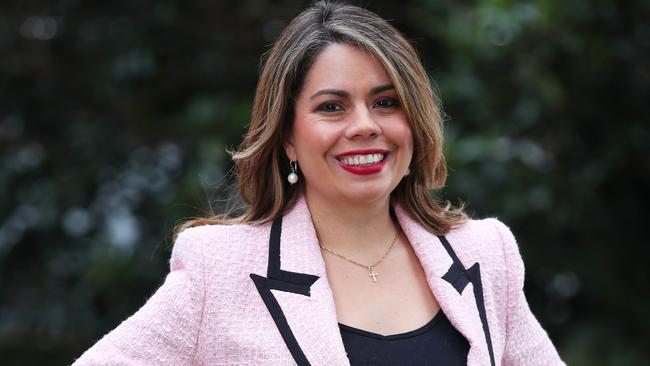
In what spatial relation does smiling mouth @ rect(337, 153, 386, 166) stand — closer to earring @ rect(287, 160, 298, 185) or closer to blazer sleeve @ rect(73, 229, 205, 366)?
earring @ rect(287, 160, 298, 185)

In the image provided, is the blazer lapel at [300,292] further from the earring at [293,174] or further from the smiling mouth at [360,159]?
the smiling mouth at [360,159]

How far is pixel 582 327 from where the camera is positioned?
5.43m

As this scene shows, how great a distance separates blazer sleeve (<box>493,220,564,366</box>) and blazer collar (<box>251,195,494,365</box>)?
9 centimetres

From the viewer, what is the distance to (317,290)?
2.49m

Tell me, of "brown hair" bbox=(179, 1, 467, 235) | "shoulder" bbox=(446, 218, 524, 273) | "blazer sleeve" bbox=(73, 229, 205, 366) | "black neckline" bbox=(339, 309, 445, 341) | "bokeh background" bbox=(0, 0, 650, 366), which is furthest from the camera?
"bokeh background" bbox=(0, 0, 650, 366)

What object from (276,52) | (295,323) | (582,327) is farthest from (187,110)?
(295,323)

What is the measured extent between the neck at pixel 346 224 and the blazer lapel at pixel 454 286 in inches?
4.3

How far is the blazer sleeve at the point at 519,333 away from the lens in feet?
8.71

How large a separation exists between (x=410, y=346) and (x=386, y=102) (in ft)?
1.87

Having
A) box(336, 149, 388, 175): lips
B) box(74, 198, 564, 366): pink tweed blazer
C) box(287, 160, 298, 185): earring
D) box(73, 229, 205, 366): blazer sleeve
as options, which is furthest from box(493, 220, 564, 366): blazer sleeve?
box(73, 229, 205, 366): blazer sleeve

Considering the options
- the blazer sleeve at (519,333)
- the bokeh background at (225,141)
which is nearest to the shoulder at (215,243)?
the blazer sleeve at (519,333)

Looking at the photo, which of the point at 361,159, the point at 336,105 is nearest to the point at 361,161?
the point at 361,159

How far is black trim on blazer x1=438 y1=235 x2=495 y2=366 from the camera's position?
2.58 meters

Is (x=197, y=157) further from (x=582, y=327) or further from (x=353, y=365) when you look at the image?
(x=353, y=365)
